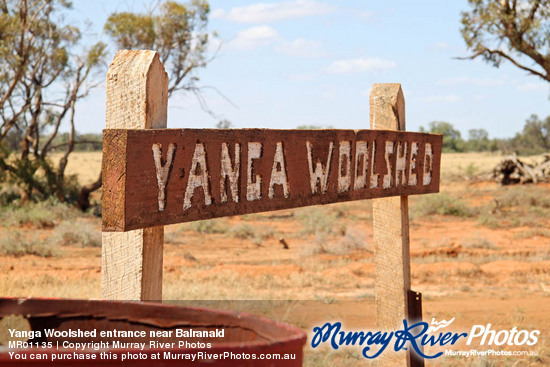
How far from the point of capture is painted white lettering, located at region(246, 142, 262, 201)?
7.79ft

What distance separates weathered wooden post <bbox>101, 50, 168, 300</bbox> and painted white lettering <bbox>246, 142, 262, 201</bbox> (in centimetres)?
40

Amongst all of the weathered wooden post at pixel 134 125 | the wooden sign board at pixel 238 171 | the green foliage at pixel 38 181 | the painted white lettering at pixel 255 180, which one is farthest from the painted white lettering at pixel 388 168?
the green foliage at pixel 38 181

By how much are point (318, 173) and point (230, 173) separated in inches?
26.4

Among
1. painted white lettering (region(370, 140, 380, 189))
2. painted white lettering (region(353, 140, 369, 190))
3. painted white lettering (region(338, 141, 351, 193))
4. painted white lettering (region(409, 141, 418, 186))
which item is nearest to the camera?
painted white lettering (region(338, 141, 351, 193))

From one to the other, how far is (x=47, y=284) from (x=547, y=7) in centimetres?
1508

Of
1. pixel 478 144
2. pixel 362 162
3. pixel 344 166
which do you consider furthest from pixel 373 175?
pixel 478 144

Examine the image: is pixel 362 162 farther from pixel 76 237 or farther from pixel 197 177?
pixel 76 237

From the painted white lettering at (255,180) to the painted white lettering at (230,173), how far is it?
7 centimetres

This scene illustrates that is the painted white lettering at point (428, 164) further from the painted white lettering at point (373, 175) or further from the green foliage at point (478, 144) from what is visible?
the green foliage at point (478, 144)

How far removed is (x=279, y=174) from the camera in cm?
258

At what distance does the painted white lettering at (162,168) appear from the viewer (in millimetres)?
1926

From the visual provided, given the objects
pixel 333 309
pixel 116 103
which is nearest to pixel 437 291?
pixel 333 309

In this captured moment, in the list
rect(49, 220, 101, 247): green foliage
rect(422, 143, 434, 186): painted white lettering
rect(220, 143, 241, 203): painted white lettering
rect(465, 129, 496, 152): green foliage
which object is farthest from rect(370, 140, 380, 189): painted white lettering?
rect(465, 129, 496, 152): green foliage

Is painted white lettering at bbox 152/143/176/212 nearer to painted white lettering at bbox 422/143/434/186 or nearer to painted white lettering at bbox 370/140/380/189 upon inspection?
painted white lettering at bbox 370/140/380/189
